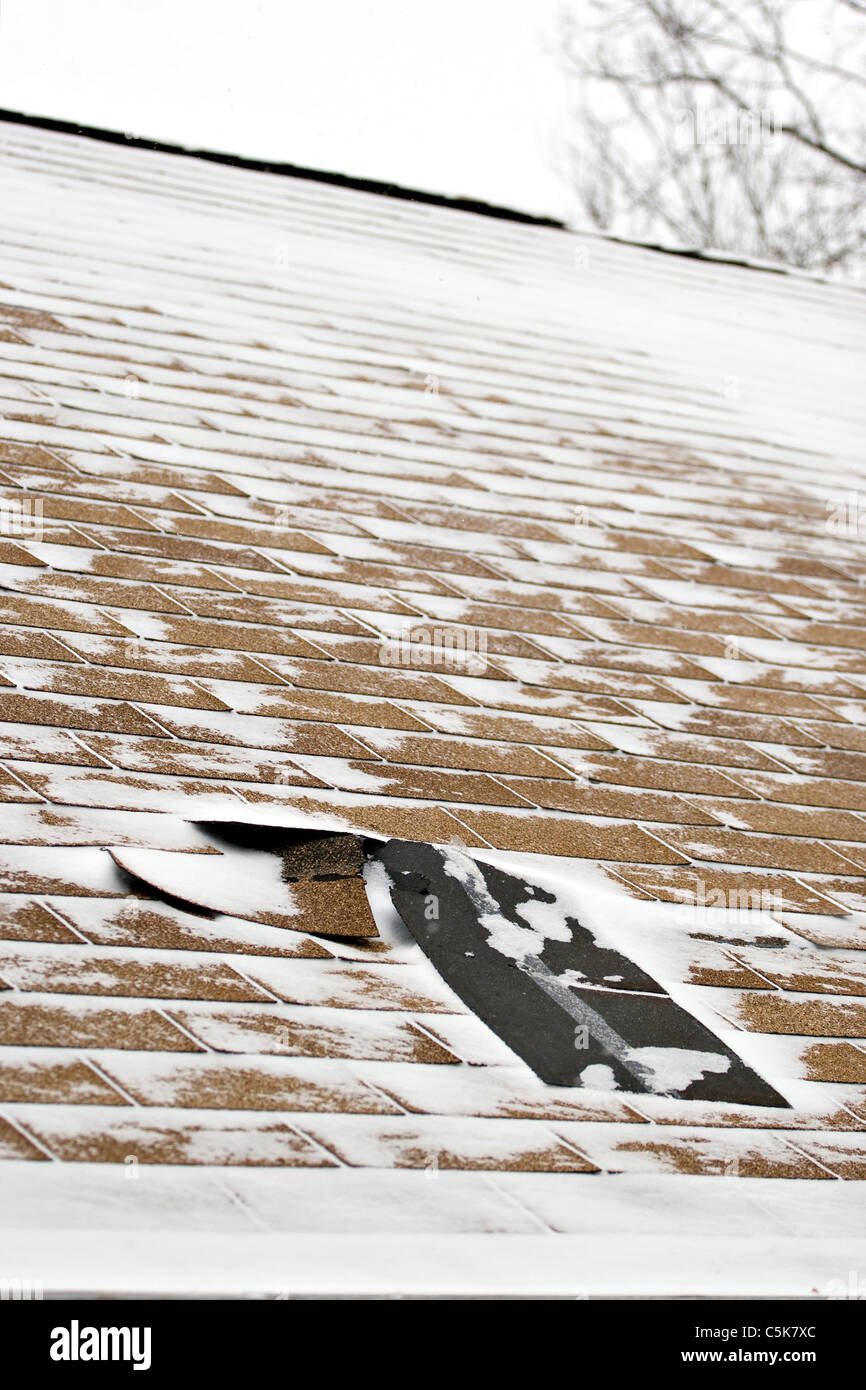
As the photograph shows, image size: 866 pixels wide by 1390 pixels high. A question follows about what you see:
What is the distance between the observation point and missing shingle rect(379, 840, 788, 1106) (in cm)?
230

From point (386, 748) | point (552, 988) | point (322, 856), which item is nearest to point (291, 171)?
point (386, 748)

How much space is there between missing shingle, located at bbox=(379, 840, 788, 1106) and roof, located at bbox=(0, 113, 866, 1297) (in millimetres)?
44

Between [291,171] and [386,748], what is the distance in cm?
595

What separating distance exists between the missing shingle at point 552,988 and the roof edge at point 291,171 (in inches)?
244

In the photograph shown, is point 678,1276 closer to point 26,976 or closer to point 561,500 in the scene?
point 26,976

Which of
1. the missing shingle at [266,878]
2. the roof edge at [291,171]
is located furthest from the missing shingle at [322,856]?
the roof edge at [291,171]

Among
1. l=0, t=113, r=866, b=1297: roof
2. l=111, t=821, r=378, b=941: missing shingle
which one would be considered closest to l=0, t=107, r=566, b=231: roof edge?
l=0, t=113, r=866, b=1297: roof

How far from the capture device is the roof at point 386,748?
1872mm

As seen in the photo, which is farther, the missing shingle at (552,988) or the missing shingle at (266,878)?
the missing shingle at (266,878)

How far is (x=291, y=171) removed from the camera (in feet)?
26.0

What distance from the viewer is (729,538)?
4.79 meters

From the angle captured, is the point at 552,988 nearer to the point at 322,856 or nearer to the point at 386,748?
the point at 322,856

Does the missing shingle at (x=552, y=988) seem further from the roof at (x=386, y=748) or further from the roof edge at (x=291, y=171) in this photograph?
the roof edge at (x=291, y=171)
